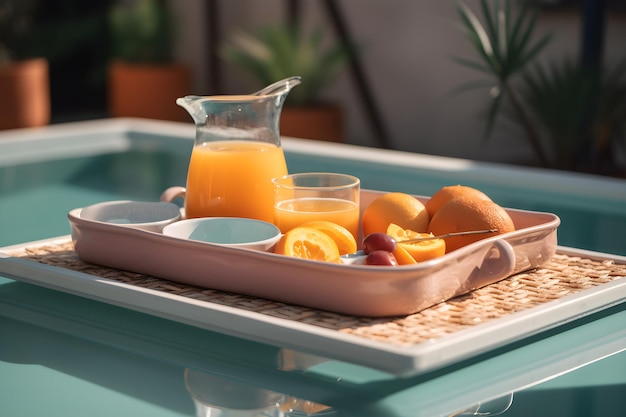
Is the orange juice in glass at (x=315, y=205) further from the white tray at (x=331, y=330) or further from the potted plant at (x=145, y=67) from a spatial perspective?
the potted plant at (x=145, y=67)

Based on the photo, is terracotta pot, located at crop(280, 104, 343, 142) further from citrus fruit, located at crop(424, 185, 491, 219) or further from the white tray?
the white tray

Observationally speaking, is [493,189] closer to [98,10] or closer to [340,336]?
[340,336]

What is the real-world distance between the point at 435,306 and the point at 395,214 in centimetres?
20

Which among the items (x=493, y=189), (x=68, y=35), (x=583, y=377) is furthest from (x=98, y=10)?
(x=583, y=377)

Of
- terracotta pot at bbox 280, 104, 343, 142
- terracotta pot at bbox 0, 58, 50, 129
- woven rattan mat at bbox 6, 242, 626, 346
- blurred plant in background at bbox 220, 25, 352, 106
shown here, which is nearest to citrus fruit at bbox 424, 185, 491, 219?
woven rattan mat at bbox 6, 242, 626, 346

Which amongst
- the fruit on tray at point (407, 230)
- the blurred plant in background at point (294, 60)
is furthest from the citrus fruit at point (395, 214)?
the blurred plant in background at point (294, 60)

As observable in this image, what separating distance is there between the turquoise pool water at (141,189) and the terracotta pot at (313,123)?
7.73 feet

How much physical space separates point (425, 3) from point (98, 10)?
2372mm

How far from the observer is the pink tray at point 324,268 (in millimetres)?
1062

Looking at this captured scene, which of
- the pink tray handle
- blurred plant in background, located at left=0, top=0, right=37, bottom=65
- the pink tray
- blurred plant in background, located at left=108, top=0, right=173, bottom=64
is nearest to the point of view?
the pink tray

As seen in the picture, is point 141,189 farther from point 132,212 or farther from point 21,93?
point 21,93

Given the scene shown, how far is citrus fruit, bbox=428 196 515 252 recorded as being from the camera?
1236mm

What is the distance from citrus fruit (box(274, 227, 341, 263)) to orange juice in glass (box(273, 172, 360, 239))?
91mm

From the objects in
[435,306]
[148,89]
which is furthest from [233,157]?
[148,89]
